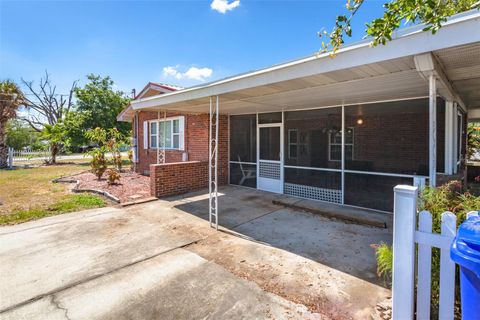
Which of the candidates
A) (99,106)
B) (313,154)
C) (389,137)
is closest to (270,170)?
(313,154)

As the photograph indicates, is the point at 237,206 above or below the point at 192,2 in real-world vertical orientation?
below

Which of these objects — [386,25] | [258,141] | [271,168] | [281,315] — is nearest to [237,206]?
[271,168]

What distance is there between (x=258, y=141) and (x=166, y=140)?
4.84m

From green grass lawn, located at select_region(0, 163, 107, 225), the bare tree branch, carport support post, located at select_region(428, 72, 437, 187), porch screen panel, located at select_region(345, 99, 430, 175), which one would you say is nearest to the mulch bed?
green grass lawn, located at select_region(0, 163, 107, 225)

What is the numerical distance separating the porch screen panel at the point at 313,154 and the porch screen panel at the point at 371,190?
29 cm

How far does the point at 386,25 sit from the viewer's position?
7.34ft

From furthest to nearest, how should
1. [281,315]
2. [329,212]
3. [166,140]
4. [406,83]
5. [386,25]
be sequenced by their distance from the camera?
[166,140], [329,212], [406,83], [281,315], [386,25]

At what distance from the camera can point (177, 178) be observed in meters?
8.19

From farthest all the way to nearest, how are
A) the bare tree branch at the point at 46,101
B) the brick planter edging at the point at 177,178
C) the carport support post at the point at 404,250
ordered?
the bare tree branch at the point at 46,101 < the brick planter edging at the point at 177,178 < the carport support post at the point at 404,250

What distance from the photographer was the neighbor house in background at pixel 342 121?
10.2 ft

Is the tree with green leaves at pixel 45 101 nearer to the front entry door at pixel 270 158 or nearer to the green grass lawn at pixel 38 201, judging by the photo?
the green grass lawn at pixel 38 201

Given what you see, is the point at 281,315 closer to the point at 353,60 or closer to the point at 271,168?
the point at 353,60

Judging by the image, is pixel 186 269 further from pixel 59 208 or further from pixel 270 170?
pixel 270 170

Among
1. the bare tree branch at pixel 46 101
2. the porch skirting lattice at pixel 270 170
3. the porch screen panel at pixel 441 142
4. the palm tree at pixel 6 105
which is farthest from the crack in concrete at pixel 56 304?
the bare tree branch at pixel 46 101
